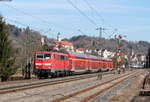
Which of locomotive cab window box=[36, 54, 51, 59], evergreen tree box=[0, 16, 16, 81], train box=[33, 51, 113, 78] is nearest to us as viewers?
evergreen tree box=[0, 16, 16, 81]

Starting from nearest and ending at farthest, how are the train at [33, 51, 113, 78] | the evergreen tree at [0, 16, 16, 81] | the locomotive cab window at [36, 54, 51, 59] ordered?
1. the evergreen tree at [0, 16, 16, 81]
2. the train at [33, 51, 113, 78]
3. the locomotive cab window at [36, 54, 51, 59]

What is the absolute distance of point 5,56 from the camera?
38500 mm

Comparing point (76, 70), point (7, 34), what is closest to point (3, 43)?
point (7, 34)

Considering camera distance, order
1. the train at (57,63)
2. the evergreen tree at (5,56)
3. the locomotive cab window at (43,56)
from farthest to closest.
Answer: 1. the locomotive cab window at (43,56)
2. the train at (57,63)
3. the evergreen tree at (5,56)

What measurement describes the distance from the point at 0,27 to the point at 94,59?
33.9m

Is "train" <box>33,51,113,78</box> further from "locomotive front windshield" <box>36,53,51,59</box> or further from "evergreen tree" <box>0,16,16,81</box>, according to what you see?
"evergreen tree" <box>0,16,16,81</box>

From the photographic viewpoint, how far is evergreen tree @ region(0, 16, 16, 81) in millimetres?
38000

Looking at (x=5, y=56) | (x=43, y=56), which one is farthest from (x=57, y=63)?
(x=5, y=56)

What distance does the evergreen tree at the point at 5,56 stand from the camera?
1496 inches

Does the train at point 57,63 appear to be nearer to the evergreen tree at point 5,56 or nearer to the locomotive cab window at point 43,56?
the locomotive cab window at point 43,56

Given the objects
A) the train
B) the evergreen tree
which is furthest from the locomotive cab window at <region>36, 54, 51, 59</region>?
the evergreen tree

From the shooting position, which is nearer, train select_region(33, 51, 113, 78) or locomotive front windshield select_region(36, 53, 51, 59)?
train select_region(33, 51, 113, 78)

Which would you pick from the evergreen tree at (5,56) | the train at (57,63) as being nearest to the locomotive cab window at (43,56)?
the train at (57,63)

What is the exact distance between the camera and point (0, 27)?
1553 inches
